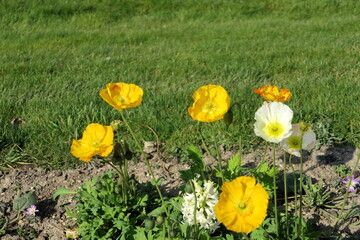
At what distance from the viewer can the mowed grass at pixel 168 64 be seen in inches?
133

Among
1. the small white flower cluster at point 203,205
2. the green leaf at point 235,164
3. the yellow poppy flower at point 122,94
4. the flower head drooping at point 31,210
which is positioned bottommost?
the flower head drooping at point 31,210

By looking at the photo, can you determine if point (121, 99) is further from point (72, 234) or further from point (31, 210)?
point (31, 210)

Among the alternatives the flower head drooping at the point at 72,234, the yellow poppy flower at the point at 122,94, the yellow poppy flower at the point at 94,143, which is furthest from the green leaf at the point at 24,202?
the yellow poppy flower at the point at 122,94

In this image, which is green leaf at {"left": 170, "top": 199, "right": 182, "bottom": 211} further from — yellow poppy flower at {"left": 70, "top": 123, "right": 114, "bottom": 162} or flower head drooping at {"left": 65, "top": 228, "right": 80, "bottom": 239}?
flower head drooping at {"left": 65, "top": 228, "right": 80, "bottom": 239}

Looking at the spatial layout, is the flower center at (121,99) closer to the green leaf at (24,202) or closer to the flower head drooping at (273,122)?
the flower head drooping at (273,122)

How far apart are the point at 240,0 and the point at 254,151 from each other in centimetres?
570

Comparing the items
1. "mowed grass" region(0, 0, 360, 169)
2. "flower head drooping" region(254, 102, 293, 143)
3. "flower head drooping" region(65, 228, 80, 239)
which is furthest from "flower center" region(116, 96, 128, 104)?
"mowed grass" region(0, 0, 360, 169)

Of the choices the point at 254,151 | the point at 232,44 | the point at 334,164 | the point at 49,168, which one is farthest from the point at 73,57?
the point at 334,164

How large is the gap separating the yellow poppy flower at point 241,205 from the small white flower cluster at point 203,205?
13.6 inches

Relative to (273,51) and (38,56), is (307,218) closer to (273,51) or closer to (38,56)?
(273,51)

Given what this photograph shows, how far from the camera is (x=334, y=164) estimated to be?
2.92 m

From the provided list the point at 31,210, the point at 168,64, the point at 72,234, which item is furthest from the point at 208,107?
the point at 168,64

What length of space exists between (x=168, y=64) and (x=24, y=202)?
2867mm

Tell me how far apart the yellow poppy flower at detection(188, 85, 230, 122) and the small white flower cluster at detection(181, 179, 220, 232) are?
0.29 metres
